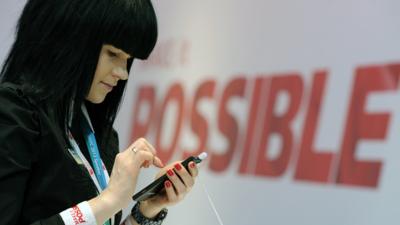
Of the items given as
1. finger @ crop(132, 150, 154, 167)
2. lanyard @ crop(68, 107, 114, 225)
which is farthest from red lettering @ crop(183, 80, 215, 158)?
finger @ crop(132, 150, 154, 167)

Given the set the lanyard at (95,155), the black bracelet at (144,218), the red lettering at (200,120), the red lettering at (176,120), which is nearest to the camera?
the lanyard at (95,155)

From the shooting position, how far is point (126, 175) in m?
0.98

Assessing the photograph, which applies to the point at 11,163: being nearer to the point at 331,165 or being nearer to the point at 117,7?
the point at 117,7

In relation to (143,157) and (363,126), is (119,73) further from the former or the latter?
(363,126)

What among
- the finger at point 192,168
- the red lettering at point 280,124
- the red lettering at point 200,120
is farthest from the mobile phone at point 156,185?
the red lettering at point 200,120

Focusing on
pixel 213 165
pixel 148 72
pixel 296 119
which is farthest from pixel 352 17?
pixel 148 72

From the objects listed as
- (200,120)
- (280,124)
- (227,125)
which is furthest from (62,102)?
(200,120)

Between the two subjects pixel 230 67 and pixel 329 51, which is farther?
pixel 230 67

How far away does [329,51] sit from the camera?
1807mm

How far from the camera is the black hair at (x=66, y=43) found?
0.98 meters

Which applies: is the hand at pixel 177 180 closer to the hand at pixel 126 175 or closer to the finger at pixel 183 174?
the finger at pixel 183 174

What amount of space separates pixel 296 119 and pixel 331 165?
20 centimetres

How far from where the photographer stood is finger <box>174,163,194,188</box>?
112cm

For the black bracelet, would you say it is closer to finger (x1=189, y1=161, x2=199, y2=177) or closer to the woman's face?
finger (x1=189, y1=161, x2=199, y2=177)
